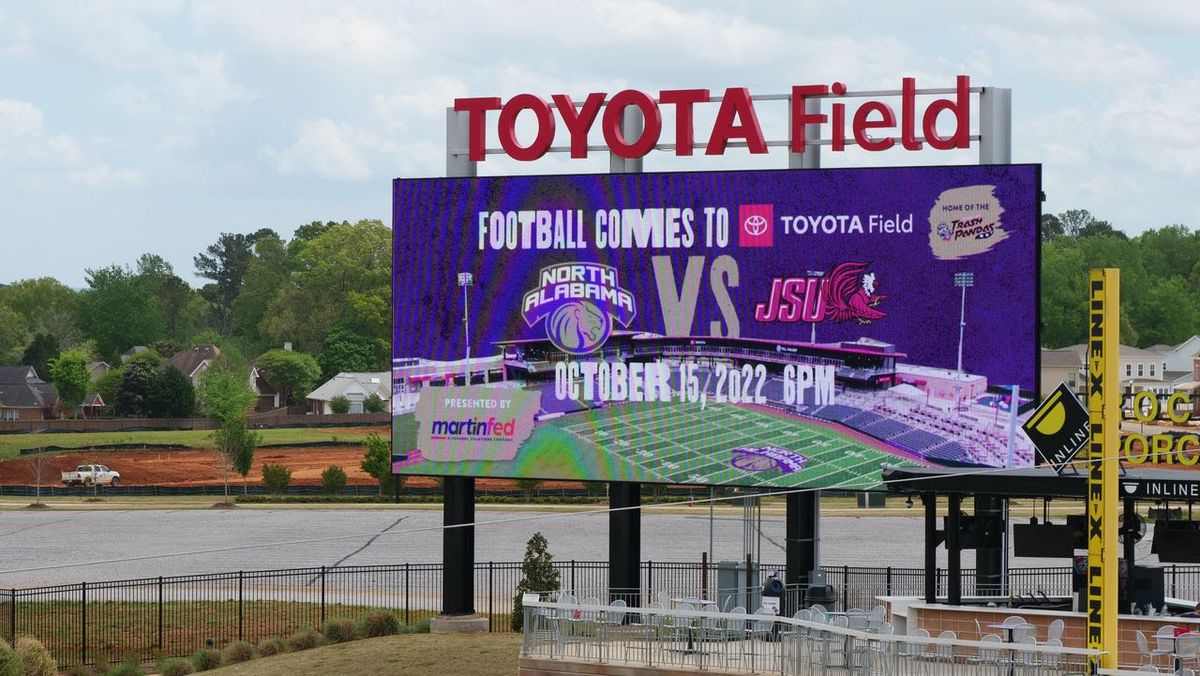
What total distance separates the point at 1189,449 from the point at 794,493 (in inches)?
304

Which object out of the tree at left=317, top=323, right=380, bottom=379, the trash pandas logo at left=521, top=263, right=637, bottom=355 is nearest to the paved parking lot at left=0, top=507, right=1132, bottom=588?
the trash pandas logo at left=521, top=263, right=637, bottom=355

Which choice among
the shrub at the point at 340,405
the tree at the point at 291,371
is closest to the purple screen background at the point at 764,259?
the shrub at the point at 340,405

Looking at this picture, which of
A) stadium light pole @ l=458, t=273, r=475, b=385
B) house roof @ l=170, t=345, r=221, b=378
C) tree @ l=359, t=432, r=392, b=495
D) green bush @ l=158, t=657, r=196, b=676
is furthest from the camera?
house roof @ l=170, t=345, r=221, b=378

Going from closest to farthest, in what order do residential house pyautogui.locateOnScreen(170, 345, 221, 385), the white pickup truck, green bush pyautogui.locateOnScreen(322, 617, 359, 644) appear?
green bush pyautogui.locateOnScreen(322, 617, 359, 644), the white pickup truck, residential house pyautogui.locateOnScreen(170, 345, 221, 385)

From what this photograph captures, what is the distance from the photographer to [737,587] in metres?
32.8

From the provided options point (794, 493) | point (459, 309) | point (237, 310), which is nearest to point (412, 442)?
point (459, 309)

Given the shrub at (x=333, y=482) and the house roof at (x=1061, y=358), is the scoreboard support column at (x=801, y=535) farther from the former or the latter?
the house roof at (x=1061, y=358)

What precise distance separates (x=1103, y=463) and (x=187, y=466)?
271 ft

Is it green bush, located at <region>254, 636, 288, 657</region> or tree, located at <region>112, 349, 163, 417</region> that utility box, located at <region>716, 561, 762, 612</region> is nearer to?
green bush, located at <region>254, 636, 288, 657</region>

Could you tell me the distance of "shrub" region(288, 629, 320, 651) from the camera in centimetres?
3606

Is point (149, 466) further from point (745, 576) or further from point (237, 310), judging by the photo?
point (237, 310)

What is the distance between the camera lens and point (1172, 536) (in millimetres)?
28000

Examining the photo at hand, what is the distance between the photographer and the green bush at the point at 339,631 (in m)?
36.2

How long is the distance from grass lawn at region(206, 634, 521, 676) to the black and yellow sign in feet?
38.3
